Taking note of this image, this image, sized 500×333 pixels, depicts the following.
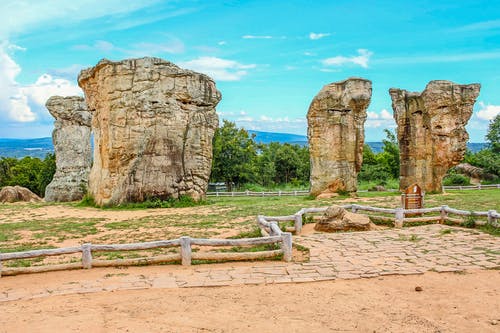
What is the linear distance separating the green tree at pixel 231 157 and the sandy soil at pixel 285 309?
30590 mm

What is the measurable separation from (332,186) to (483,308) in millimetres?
17989

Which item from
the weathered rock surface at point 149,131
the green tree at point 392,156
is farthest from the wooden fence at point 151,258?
the green tree at point 392,156

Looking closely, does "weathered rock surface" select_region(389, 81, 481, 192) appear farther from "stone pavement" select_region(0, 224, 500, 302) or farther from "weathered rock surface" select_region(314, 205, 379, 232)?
"stone pavement" select_region(0, 224, 500, 302)

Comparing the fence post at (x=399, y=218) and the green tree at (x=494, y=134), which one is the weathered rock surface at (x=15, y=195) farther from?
the green tree at (x=494, y=134)

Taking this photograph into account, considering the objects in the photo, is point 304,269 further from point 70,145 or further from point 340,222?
point 70,145

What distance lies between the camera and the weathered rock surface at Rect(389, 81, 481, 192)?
24.7m

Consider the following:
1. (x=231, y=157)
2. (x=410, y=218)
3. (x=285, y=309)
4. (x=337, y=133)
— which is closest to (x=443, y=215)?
(x=410, y=218)

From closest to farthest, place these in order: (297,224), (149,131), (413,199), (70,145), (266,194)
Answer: (297,224), (413,199), (149,131), (70,145), (266,194)

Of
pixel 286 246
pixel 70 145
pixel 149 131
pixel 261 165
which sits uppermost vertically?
pixel 149 131

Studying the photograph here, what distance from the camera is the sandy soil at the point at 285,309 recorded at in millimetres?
6160

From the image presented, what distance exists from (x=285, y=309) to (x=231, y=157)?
107ft

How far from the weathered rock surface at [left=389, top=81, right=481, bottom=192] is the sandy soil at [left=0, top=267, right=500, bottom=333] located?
18535 mm

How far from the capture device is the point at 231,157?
128ft

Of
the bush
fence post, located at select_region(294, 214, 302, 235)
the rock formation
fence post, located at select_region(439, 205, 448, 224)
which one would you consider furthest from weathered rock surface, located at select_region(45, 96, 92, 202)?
the bush
